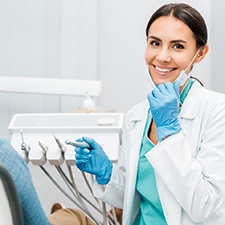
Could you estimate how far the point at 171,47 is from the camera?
48.0 inches

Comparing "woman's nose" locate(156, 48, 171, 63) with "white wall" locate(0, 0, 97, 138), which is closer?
"woman's nose" locate(156, 48, 171, 63)

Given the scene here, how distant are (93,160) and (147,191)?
0.62 feet

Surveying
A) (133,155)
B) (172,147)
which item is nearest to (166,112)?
(172,147)

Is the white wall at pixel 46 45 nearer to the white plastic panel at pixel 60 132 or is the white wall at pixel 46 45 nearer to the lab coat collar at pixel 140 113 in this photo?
the white plastic panel at pixel 60 132

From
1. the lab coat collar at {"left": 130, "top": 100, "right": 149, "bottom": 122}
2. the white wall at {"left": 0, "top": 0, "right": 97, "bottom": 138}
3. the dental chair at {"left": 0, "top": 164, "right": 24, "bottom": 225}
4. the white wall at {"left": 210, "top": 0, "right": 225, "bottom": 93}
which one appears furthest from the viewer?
the white wall at {"left": 210, "top": 0, "right": 225, "bottom": 93}

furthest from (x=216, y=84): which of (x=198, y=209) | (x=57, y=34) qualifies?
(x=198, y=209)

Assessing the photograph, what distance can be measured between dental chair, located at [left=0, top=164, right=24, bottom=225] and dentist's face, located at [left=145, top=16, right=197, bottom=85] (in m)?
0.68

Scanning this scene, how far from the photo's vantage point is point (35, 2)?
1.87 meters

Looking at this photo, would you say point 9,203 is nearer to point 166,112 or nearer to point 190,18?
point 166,112

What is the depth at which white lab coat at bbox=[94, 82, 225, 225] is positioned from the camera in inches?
42.0

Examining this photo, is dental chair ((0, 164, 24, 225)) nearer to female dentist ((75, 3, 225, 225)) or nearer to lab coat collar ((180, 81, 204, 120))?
female dentist ((75, 3, 225, 225))

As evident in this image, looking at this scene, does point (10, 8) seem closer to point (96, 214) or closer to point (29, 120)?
point (29, 120)

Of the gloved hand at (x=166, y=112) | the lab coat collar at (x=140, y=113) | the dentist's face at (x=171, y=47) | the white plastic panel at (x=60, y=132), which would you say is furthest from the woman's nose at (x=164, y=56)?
the white plastic panel at (x=60, y=132)

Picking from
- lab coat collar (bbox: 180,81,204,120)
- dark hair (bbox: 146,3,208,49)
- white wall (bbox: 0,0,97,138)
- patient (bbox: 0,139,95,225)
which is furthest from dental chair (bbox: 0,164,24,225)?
white wall (bbox: 0,0,97,138)
